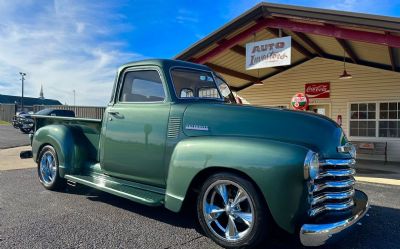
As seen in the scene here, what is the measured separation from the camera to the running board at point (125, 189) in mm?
4152

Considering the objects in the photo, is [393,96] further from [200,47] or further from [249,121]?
[249,121]

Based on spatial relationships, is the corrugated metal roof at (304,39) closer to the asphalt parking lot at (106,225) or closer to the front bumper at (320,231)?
the asphalt parking lot at (106,225)

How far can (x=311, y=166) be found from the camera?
3.20 metres

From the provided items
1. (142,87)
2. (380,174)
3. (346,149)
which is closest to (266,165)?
(346,149)

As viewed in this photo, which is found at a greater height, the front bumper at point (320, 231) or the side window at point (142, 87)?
the side window at point (142, 87)

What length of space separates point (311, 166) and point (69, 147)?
12.8 feet

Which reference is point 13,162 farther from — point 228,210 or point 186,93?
point 228,210

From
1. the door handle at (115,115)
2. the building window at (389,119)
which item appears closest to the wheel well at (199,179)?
the door handle at (115,115)

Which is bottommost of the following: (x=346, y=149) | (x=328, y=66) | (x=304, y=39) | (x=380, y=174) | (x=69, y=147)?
(x=380, y=174)

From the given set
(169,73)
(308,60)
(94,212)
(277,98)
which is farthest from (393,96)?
(94,212)

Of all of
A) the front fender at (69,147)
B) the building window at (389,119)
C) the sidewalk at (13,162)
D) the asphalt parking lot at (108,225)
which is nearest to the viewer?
the asphalt parking lot at (108,225)

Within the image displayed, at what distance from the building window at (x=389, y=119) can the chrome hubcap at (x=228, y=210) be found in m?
11.5

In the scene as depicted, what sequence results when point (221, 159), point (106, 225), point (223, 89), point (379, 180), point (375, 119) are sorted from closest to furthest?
1. point (221, 159)
2. point (106, 225)
3. point (223, 89)
4. point (379, 180)
5. point (375, 119)

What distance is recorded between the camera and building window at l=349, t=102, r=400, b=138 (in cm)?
1295
